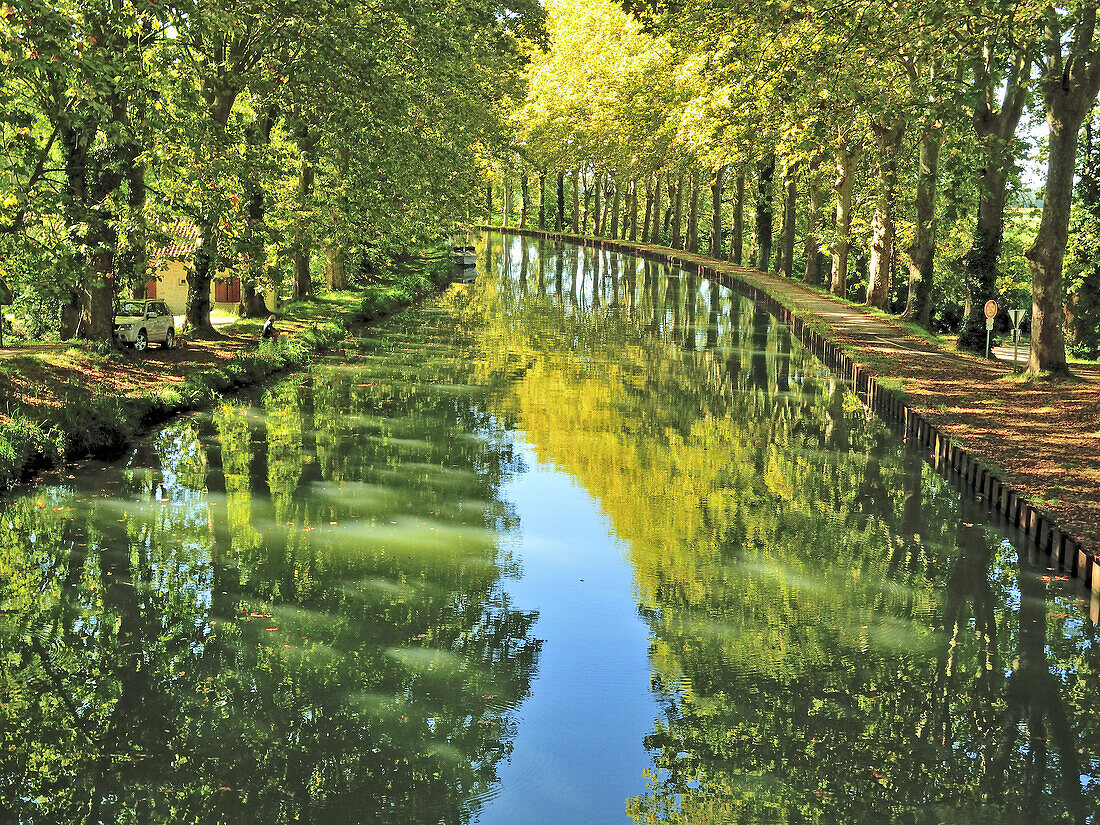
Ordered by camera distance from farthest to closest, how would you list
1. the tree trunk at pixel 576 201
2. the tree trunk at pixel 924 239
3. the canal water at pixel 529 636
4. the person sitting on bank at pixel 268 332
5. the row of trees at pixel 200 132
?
the tree trunk at pixel 576 201, the tree trunk at pixel 924 239, the person sitting on bank at pixel 268 332, the row of trees at pixel 200 132, the canal water at pixel 529 636

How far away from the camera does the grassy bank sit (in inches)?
731

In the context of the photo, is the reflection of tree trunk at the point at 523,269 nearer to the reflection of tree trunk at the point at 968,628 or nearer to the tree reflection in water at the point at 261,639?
the tree reflection in water at the point at 261,639

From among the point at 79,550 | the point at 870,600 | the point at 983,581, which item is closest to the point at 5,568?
the point at 79,550

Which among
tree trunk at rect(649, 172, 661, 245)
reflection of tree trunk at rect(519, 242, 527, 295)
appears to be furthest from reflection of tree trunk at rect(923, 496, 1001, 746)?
tree trunk at rect(649, 172, 661, 245)

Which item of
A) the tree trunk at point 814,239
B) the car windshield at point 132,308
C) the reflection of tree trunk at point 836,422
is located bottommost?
the reflection of tree trunk at point 836,422

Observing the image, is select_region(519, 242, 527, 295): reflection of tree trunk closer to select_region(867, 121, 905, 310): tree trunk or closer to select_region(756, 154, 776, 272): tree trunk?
select_region(756, 154, 776, 272): tree trunk

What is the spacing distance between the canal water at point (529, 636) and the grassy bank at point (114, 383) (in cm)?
68

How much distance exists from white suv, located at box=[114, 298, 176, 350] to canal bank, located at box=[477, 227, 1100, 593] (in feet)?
57.0

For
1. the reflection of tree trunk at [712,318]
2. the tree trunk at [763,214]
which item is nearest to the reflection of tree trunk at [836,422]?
the reflection of tree trunk at [712,318]

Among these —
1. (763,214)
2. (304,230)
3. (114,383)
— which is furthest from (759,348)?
(763,214)

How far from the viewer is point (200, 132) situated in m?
24.1

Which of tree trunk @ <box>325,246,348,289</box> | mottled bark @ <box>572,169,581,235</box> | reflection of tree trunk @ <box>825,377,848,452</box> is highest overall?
mottled bark @ <box>572,169,581,235</box>

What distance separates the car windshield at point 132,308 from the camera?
29703 mm

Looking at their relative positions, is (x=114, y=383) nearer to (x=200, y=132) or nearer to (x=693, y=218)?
(x=200, y=132)
